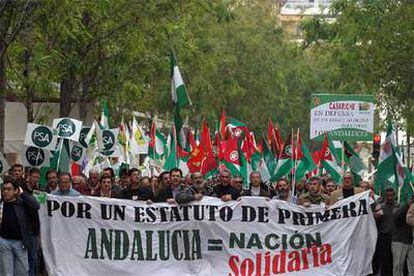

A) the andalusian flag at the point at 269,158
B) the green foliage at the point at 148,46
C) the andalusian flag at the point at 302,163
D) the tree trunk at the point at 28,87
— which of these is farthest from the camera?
the tree trunk at the point at 28,87

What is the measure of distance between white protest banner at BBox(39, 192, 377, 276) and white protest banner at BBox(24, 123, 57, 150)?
2.98 m

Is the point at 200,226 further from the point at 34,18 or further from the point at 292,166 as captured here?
the point at 34,18

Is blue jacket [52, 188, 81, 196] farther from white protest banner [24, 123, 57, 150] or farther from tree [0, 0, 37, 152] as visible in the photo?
tree [0, 0, 37, 152]

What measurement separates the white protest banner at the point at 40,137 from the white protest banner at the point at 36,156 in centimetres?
43

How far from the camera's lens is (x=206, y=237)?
14781 mm

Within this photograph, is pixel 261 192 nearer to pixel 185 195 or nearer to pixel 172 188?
pixel 172 188

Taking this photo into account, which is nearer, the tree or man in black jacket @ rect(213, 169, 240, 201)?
man in black jacket @ rect(213, 169, 240, 201)

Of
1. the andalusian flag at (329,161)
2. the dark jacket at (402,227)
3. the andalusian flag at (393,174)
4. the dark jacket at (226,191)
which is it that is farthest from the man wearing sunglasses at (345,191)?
the andalusian flag at (329,161)

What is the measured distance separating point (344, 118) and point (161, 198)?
969cm

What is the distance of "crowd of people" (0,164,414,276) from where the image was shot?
44.2ft

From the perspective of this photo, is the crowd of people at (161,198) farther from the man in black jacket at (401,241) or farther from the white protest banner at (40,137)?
the white protest banner at (40,137)

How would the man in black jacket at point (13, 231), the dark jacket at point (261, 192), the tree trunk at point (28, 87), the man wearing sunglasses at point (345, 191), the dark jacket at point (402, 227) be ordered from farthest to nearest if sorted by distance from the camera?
the tree trunk at point (28, 87)
the dark jacket at point (261, 192)
the man wearing sunglasses at point (345, 191)
the dark jacket at point (402, 227)
the man in black jacket at point (13, 231)

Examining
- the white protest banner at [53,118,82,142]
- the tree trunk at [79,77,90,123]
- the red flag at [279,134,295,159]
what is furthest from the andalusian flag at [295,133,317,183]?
the tree trunk at [79,77,90,123]

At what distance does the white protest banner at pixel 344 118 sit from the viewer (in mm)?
24203
